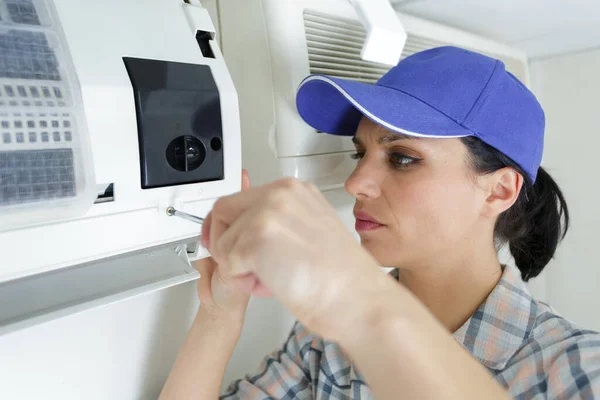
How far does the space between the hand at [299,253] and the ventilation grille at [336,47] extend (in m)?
0.45

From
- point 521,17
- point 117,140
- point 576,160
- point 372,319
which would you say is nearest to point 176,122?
point 117,140

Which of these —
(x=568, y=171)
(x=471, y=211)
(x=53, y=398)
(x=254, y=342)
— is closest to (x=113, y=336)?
(x=53, y=398)

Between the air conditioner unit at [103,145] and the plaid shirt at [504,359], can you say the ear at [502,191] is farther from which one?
the air conditioner unit at [103,145]

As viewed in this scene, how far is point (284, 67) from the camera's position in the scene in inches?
30.7

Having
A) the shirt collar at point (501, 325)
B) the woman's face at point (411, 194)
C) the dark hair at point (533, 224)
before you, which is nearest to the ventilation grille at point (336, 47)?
the woman's face at point (411, 194)

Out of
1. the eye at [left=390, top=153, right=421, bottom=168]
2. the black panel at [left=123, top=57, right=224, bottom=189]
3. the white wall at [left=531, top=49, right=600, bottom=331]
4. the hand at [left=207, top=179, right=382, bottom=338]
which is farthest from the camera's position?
the white wall at [left=531, top=49, right=600, bottom=331]

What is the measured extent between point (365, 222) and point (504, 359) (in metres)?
0.30

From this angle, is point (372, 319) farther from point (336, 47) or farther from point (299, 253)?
point (336, 47)

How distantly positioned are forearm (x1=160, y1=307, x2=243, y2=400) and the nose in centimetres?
31

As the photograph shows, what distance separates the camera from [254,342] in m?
A: 1.01

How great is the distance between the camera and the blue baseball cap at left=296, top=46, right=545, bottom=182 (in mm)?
707

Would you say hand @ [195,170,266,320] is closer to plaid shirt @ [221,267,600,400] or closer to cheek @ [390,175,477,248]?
plaid shirt @ [221,267,600,400]

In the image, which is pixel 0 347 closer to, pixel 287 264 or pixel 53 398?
pixel 53 398

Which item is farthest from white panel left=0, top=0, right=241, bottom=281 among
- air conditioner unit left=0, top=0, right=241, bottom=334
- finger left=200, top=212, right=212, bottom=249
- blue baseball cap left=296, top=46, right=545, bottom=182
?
blue baseball cap left=296, top=46, right=545, bottom=182
